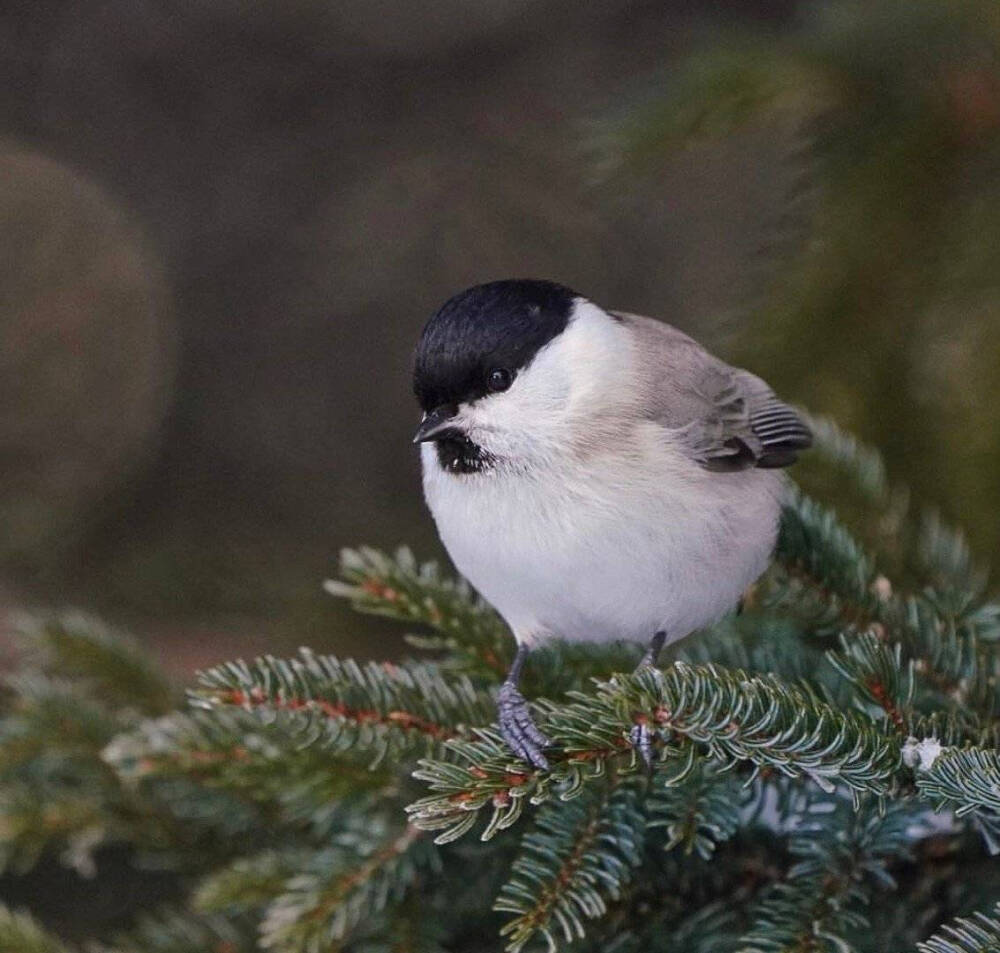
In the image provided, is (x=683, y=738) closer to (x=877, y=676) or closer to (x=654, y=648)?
(x=877, y=676)

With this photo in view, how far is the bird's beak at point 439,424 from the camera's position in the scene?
1157 mm

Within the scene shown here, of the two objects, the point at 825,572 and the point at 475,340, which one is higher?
the point at 475,340

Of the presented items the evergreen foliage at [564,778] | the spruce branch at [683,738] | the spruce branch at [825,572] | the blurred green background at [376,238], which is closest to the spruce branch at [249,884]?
the evergreen foliage at [564,778]

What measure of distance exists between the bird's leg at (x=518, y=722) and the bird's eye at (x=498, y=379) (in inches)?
9.1

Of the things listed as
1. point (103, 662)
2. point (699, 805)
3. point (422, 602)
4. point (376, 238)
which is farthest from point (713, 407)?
point (376, 238)

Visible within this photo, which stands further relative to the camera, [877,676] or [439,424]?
[439,424]

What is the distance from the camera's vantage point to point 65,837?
43.9 inches

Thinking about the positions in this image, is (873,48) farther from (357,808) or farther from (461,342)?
(357,808)

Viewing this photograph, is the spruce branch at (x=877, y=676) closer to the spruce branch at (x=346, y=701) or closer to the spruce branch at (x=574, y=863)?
the spruce branch at (x=574, y=863)

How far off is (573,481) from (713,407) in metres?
0.23

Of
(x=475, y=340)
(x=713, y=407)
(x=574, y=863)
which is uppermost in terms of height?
(x=475, y=340)

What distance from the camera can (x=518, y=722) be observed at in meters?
0.96

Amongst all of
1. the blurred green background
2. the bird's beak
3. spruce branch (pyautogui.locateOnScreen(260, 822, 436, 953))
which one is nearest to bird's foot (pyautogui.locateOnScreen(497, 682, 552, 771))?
spruce branch (pyautogui.locateOnScreen(260, 822, 436, 953))

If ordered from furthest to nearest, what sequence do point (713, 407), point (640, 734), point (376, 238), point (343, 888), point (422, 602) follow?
point (376, 238), point (713, 407), point (422, 602), point (343, 888), point (640, 734)
